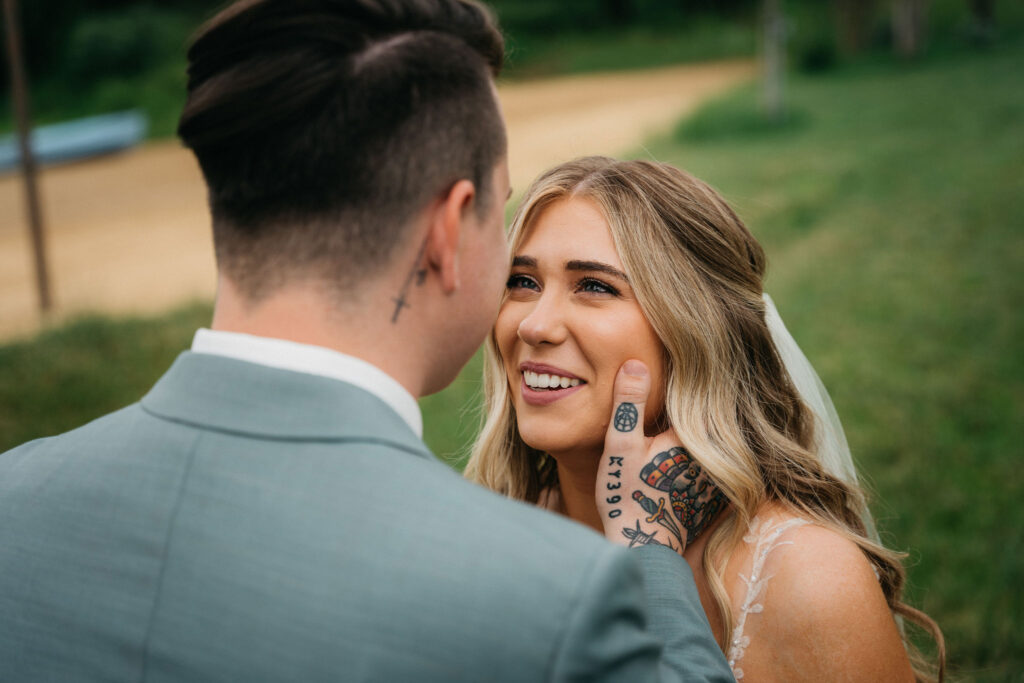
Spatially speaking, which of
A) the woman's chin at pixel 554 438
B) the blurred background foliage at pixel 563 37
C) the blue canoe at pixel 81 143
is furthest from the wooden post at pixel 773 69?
the woman's chin at pixel 554 438

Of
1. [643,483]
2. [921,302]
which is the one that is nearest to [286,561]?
[643,483]

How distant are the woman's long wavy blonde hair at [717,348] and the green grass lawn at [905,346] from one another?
475mm

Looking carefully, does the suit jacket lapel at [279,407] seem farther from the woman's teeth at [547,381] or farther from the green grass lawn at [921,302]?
the green grass lawn at [921,302]

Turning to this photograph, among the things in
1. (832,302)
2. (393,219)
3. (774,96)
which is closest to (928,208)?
(832,302)

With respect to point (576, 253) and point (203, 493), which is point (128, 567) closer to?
point (203, 493)

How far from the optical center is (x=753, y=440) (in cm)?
308

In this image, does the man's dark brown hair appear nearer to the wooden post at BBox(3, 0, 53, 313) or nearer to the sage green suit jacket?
the sage green suit jacket

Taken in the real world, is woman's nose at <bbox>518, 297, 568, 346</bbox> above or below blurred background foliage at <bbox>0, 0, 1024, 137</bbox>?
above

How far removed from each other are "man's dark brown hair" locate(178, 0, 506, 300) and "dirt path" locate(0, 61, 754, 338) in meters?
2.95

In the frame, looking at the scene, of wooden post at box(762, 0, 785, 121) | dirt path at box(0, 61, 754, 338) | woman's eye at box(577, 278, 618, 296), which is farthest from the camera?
wooden post at box(762, 0, 785, 121)

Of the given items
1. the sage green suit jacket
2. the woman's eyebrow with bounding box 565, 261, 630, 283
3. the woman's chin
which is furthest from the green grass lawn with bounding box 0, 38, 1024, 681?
the sage green suit jacket

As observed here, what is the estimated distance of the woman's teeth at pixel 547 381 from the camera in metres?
2.86

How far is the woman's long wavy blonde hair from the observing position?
288 centimetres

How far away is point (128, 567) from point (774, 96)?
932 inches
